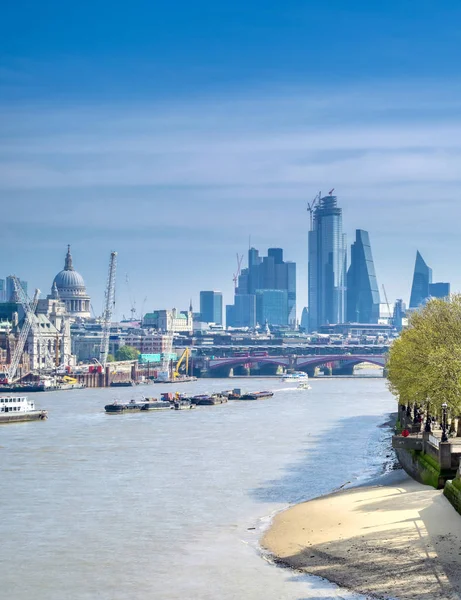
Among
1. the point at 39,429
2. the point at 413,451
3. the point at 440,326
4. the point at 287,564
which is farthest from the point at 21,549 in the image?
the point at 39,429

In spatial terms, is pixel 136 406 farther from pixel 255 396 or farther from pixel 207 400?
pixel 255 396

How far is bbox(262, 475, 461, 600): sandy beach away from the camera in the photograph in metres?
36.2

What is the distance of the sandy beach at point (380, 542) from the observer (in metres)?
36.2

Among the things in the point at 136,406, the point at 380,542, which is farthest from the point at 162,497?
the point at 136,406

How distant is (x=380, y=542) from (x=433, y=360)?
66.0 ft

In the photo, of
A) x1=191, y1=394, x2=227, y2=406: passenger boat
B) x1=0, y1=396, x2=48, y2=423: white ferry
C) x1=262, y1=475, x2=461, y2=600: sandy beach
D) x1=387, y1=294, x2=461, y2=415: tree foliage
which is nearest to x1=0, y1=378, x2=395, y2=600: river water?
x1=262, y1=475, x2=461, y2=600: sandy beach

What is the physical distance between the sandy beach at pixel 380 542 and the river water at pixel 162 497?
99 centimetres

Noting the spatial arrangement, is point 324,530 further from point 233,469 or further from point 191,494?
point 233,469

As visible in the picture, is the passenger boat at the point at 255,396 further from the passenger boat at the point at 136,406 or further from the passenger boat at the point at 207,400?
the passenger boat at the point at 136,406

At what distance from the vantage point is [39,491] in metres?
59.7

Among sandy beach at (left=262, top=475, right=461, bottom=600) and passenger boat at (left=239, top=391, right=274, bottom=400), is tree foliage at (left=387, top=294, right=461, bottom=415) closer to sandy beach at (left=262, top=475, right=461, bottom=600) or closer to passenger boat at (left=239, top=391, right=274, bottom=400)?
sandy beach at (left=262, top=475, right=461, bottom=600)

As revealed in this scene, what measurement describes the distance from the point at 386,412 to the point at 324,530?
78.3 metres

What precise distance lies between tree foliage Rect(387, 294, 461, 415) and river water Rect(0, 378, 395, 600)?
4.90m

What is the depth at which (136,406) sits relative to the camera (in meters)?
131
